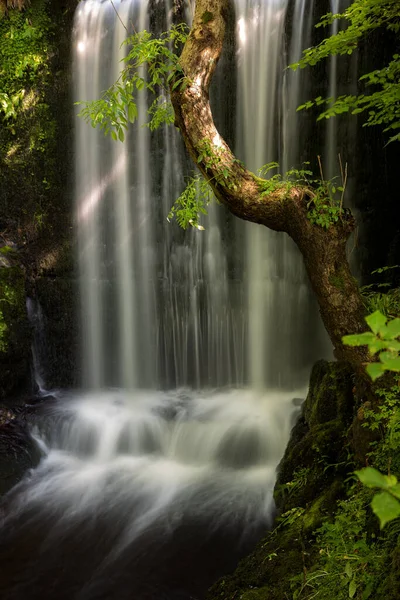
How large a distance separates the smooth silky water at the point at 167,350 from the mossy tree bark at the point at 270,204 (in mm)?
2557

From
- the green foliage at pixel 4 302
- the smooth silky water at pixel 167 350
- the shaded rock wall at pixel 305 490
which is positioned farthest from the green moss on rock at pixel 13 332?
the shaded rock wall at pixel 305 490

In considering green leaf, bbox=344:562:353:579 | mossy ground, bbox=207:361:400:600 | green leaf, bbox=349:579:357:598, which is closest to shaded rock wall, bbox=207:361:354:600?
mossy ground, bbox=207:361:400:600

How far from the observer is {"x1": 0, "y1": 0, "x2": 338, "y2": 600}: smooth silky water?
5.18 metres

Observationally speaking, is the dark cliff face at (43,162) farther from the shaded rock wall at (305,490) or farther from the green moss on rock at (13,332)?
the shaded rock wall at (305,490)

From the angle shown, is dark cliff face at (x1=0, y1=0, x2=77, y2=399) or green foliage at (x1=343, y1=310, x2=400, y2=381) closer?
green foliage at (x1=343, y1=310, x2=400, y2=381)

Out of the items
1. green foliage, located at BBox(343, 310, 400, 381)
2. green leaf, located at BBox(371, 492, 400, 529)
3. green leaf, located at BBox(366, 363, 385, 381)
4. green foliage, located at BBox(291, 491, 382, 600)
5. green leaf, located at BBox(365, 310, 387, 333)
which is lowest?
green foliage, located at BBox(291, 491, 382, 600)

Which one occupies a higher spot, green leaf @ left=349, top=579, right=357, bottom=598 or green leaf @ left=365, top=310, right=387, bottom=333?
green leaf @ left=365, top=310, right=387, bottom=333

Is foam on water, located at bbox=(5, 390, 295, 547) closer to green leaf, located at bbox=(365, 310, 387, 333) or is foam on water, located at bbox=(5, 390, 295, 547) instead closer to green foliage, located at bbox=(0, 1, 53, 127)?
green leaf, located at bbox=(365, 310, 387, 333)

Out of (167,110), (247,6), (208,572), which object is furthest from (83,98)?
(208,572)

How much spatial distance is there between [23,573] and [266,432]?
312 cm

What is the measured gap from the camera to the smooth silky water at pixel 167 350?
17.0ft

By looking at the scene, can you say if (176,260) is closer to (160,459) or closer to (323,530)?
(160,459)

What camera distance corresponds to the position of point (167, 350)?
8.58m

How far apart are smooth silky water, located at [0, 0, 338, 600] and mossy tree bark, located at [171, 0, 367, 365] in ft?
8.39
